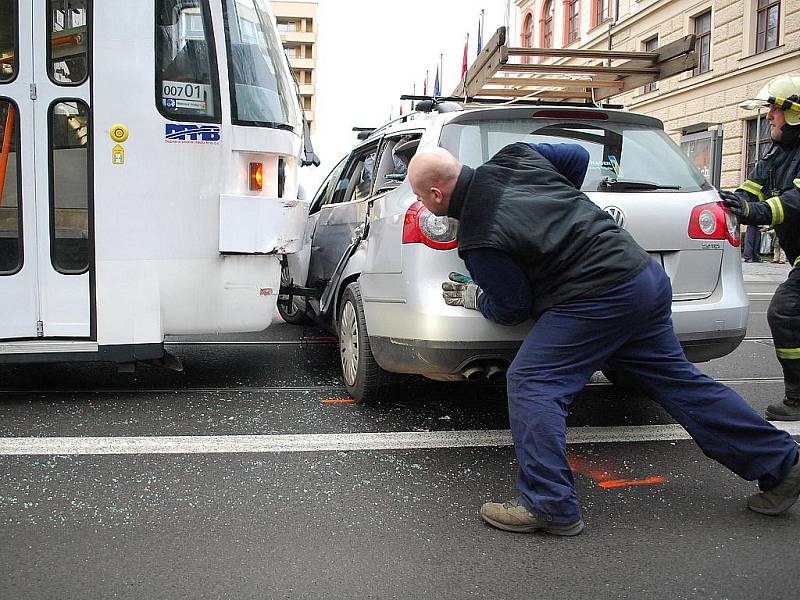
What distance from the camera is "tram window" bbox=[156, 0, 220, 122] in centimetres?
491

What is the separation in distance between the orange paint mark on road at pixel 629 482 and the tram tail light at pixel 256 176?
2762 mm

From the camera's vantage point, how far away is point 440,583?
9.00 ft

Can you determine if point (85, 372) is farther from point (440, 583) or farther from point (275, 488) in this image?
point (440, 583)

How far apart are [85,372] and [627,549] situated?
14.4 ft

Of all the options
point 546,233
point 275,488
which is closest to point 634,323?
point 546,233

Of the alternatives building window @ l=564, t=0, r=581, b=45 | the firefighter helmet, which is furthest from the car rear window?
building window @ l=564, t=0, r=581, b=45

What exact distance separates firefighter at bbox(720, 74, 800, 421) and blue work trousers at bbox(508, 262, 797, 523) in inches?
60.0

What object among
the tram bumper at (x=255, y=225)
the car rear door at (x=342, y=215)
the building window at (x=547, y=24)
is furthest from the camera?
the building window at (x=547, y=24)

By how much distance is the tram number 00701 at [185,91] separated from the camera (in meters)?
4.92

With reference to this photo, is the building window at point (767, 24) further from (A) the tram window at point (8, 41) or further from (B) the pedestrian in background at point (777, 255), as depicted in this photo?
(A) the tram window at point (8, 41)

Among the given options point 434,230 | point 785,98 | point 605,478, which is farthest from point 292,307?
point 785,98

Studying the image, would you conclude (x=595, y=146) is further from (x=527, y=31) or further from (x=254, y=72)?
(x=527, y=31)

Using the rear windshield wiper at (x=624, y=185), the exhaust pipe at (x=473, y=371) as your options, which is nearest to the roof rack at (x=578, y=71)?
the rear windshield wiper at (x=624, y=185)

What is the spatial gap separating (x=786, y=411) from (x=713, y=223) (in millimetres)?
1256
